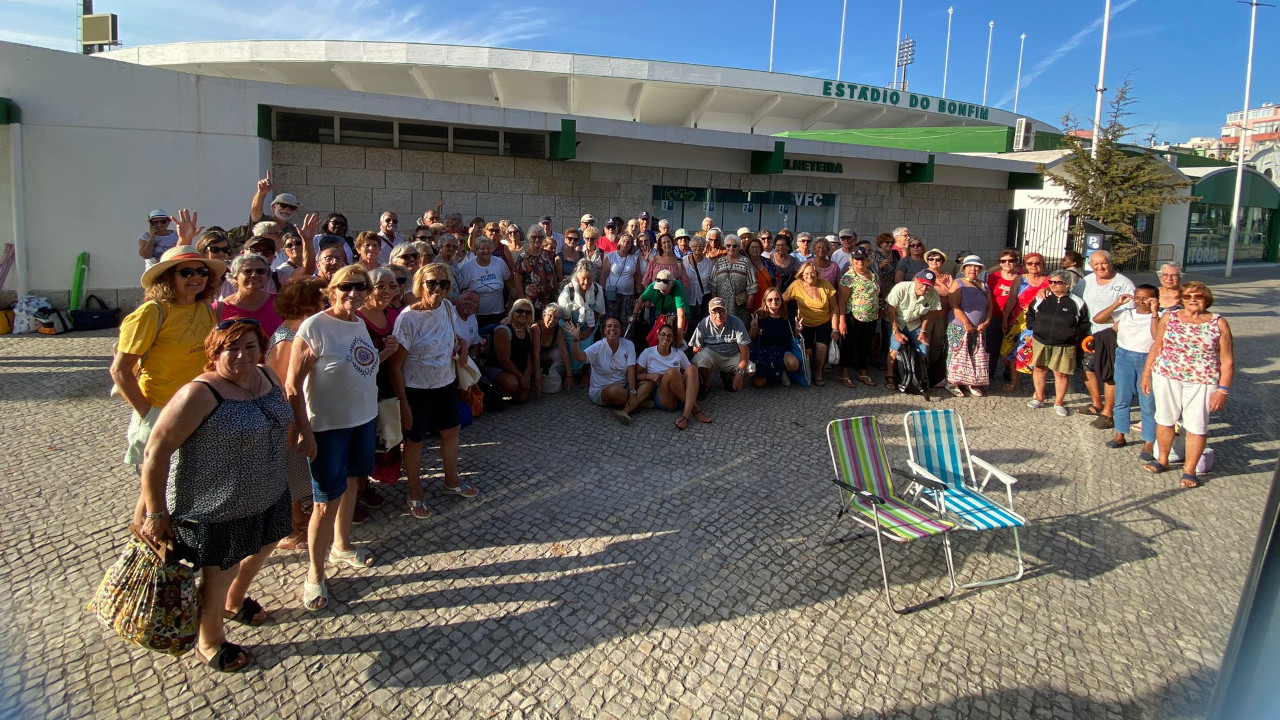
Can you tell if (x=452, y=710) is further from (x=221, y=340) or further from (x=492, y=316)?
(x=492, y=316)

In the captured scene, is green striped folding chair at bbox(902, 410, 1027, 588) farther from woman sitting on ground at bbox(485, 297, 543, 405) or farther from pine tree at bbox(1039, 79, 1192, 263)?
pine tree at bbox(1039, 79, 1192, 263)

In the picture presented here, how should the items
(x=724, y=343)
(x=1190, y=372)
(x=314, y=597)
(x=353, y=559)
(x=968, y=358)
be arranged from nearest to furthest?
(x=314, y=597) → (x=353, y=559) → (x=1190, y=372) → (x=724, y=343) → (x=968, y=358)

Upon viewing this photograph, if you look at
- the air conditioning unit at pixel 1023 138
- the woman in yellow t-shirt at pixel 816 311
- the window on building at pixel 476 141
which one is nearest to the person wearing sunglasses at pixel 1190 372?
the woman in yellow t-shirt at pixel 816 311

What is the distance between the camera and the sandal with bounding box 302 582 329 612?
11.0 feet

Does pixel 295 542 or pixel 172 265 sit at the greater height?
pixel 172 265

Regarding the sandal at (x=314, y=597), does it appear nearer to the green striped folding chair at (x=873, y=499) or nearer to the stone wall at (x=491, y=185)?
the green striped folding chair at (x=873, y=499)

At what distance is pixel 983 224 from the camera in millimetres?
17641

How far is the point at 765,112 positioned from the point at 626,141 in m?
19.1

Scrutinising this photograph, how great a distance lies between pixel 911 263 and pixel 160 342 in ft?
25.2

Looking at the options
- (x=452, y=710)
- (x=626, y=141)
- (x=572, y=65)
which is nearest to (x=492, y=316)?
(x=452, y=710)

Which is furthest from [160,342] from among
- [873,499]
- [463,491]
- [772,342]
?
[772,342]

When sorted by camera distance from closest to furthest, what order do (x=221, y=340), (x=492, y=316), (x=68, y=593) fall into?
(x=221, y=340) → (x=68, y=593) → (x=492, y=316)

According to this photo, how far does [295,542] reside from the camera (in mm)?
3971

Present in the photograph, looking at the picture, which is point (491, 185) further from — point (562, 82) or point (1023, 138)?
point (562, 82)
